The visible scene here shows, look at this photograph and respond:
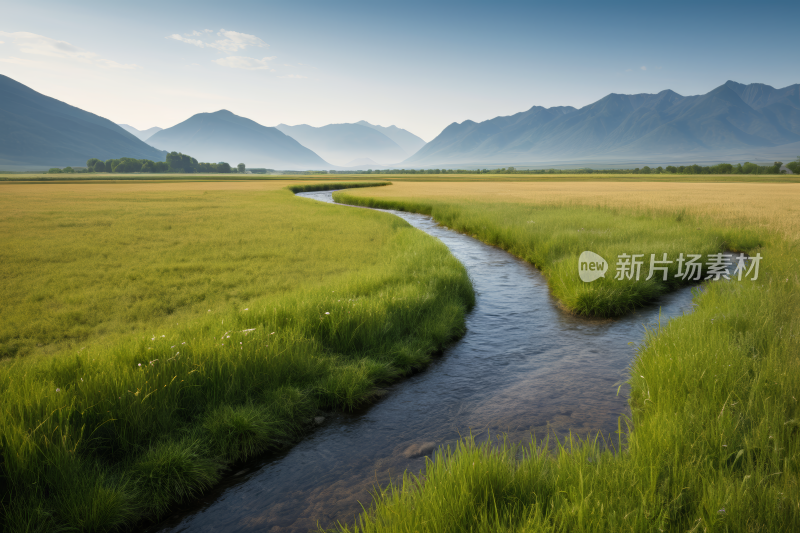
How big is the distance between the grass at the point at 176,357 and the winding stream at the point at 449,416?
1.27ft

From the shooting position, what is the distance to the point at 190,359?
6.47 m

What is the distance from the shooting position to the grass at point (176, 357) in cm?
455

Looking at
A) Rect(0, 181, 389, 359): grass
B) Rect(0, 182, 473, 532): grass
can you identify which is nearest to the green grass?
Rect(0, 182, 473, 532): grass

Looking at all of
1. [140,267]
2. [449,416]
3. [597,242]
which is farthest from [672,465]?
[140,267]

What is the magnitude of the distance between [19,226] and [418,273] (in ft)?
90.1

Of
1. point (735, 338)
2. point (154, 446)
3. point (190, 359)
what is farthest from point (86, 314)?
point (735, 338)

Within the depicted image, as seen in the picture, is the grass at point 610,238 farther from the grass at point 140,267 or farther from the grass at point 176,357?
the grass at point 140,267

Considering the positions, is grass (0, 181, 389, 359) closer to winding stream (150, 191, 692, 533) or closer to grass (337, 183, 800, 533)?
winding stream (150, 191, 692, 533)

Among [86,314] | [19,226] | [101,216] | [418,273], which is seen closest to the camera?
[86,314]

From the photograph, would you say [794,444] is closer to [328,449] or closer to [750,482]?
[750,482]

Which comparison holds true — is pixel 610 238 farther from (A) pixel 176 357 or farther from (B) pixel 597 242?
(A) pixel 176 357

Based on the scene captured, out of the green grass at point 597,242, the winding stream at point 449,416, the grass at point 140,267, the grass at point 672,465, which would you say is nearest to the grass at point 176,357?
the grass at point 140,267

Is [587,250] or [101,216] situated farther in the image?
[101,216]

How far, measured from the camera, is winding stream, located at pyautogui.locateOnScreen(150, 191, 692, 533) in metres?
4.84
